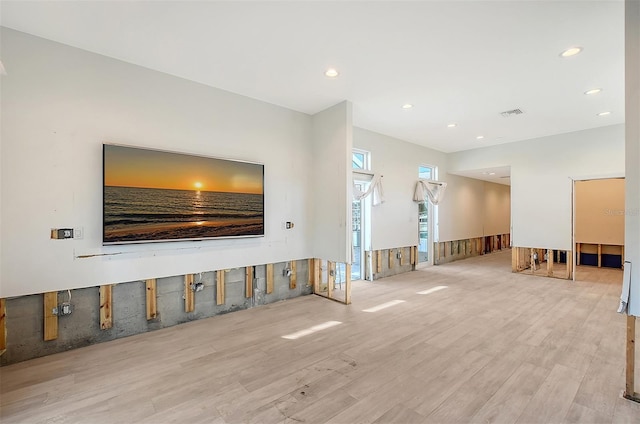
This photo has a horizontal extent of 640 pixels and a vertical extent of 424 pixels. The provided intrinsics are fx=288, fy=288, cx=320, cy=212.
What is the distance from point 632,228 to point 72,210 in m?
5.17

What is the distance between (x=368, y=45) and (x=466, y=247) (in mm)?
8139

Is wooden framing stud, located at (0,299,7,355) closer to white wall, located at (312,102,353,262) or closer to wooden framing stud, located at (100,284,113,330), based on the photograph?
wooden framing stud, located at (100,284,113,330)

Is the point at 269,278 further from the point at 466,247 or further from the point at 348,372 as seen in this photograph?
the point at 466,247

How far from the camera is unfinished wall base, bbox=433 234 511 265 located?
329 inches

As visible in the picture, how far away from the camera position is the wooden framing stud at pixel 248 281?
14.6 ft

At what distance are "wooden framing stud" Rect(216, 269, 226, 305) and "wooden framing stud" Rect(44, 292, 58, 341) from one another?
5.63 ft

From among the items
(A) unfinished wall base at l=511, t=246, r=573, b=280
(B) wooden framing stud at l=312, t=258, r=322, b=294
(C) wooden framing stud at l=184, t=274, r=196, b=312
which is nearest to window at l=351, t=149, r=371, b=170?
(B) wooden framing stud at l=312, t=258, r=322, b=294

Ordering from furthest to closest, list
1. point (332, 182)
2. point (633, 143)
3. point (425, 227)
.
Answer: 1. point (425, 227)
2. point (332, 182)
3. point (633, 143)

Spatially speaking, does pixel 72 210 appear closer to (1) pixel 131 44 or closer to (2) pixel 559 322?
(1) pixel 131 44

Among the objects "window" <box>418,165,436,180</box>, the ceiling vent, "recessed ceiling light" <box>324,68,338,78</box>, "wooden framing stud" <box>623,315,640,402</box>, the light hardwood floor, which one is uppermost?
"recessed ceiling light" <box>324,68,338,78</box>

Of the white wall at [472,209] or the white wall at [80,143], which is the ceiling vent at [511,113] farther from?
the white wall at [80,143]

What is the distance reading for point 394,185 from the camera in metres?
7.00

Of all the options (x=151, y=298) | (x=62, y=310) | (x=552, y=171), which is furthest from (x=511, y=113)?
(x=62, y=310)

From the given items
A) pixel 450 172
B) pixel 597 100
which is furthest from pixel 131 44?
pixel 450 172
